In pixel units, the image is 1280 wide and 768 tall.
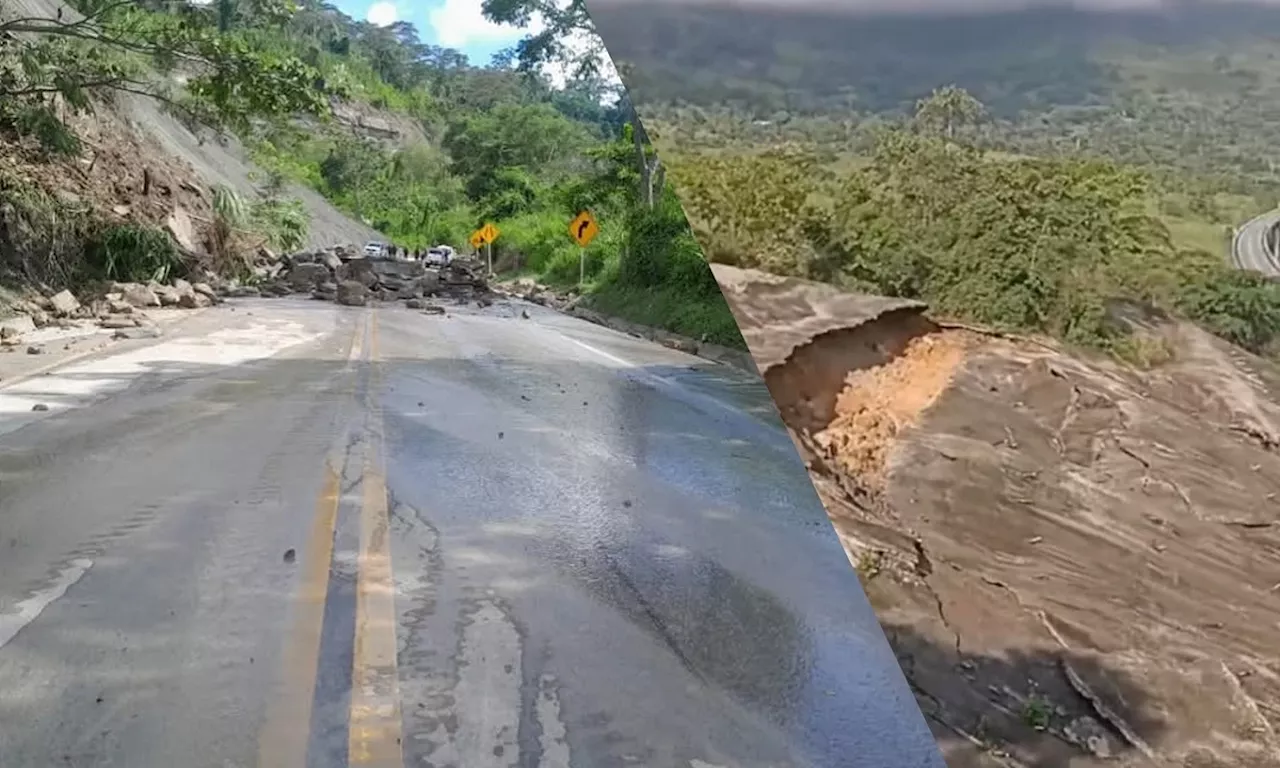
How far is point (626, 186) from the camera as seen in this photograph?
97.7 ft

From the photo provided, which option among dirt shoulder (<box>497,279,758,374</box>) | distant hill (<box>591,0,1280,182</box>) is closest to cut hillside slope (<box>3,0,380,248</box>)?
dirt shoulder (<box>497,279,758,374</box>)

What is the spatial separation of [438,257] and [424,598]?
3238cm

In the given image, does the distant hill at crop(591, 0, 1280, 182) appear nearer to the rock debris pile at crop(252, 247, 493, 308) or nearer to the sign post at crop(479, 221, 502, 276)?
the rock debris pile at crop(252, 247, 493, 308)

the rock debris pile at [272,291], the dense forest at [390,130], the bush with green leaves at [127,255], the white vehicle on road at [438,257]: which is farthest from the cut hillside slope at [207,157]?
the white vehicle on road at [438,257]

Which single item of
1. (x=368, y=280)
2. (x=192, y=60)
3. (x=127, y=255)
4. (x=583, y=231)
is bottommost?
(x=368, y=280)

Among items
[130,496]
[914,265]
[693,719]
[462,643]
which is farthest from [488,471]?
[914,265]

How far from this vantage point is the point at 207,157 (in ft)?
124

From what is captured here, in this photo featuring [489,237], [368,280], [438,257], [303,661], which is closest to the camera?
[303,661]

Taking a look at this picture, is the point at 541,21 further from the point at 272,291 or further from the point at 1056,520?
the point at 1056,520

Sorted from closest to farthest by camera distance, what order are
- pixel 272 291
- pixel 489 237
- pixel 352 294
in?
pixel 352 294
pixel 272 291
pixel 489 237

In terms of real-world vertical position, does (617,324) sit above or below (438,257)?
below

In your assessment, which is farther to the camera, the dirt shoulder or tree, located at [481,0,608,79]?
tree, located at [481,0,608,79]

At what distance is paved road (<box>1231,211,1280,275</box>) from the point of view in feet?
3.89

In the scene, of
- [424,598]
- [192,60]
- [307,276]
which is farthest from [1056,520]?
[307,276]
